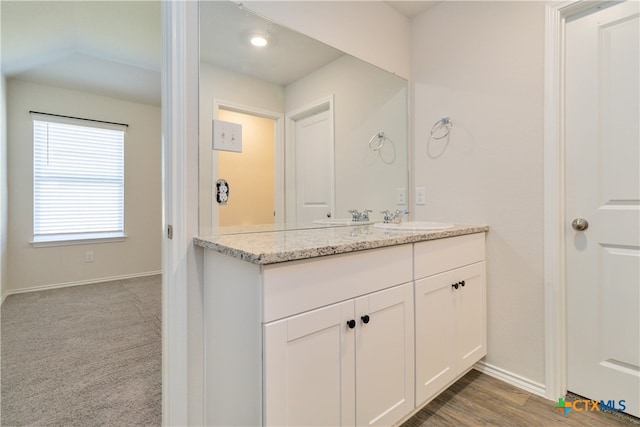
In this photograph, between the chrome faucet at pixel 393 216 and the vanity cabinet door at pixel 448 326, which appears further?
the chrome faucet at pixel 393 216

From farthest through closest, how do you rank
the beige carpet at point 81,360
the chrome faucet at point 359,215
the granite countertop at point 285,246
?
the chrome faucet at point 359,215, the beige carpet at point 81,360, the granite countertop at point 285,246

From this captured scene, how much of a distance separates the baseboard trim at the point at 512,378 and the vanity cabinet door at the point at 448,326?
117 millimetres

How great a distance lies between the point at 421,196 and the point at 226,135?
139 cm

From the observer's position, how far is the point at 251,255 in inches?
33.3

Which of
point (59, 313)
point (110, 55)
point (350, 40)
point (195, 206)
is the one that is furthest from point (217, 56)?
point (59, 313)

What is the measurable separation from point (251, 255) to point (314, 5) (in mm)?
1501

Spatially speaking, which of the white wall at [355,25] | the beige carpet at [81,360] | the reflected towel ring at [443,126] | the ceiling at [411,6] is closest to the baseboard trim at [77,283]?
the beige carpet at [81,360]

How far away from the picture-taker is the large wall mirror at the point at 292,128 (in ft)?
4.32

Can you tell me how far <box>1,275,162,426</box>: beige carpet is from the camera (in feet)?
4.94

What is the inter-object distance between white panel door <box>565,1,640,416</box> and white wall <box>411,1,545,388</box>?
14 cm

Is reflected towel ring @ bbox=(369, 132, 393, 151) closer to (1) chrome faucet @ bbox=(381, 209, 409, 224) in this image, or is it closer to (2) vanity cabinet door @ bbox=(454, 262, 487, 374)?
(1) chrome faucet @ bbox=(381, 209, 409, 224)

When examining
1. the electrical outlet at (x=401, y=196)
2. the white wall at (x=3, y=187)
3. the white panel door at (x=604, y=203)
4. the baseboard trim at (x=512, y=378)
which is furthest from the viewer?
the white wall at (x=3, y=187)

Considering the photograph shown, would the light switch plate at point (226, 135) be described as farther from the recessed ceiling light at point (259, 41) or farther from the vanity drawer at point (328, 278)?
the vanity drawer at point (328, 278)

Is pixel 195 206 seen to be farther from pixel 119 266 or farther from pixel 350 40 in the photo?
pixel 119 266
